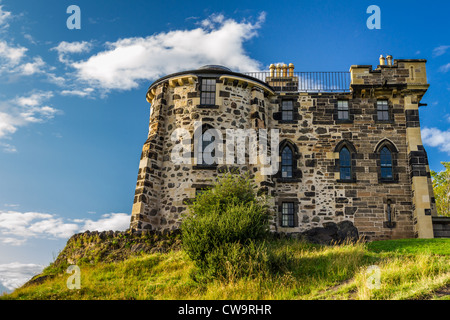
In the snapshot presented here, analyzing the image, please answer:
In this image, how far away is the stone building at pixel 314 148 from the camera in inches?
902

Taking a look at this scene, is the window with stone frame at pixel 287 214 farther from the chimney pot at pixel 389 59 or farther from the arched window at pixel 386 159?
the chimney pot at pixel 389 59

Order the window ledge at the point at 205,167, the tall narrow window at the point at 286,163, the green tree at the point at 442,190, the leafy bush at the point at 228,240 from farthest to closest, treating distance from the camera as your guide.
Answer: the green tree at the point at 442,190
the tall narrow window at the point at 286,163
the window ledge at the point at 205,167
the leafy bush at the point at 228,240

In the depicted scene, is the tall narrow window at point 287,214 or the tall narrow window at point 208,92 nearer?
the tall narrow window at point 208,92

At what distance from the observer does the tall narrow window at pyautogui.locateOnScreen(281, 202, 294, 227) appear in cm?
2430

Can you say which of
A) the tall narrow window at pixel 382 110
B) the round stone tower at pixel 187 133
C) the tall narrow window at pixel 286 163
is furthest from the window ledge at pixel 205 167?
the tall narrow window at pixel 382 110

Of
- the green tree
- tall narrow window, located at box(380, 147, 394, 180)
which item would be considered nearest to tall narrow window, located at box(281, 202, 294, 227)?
tall narrow window, located at box(380, 147, 394, 180)

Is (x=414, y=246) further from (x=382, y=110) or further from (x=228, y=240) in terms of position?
(x=382, y=110)

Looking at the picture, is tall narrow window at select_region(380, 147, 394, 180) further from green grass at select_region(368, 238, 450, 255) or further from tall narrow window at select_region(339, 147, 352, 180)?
green grass at select_region(368, 238, 450, 255)

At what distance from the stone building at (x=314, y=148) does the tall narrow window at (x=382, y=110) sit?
6 centimetres

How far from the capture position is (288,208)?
2452 centimetres

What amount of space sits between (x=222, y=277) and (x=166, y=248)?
19.1 feet
